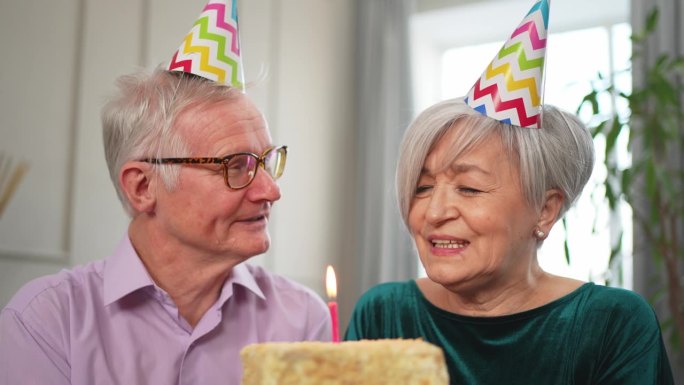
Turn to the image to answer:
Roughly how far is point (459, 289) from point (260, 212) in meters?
0.53

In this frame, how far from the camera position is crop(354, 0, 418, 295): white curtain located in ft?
18.0

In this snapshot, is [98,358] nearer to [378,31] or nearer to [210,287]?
[210,287]

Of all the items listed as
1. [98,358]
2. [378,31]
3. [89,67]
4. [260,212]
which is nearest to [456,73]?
[378,31]

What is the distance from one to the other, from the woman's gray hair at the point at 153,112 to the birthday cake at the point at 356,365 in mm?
1151

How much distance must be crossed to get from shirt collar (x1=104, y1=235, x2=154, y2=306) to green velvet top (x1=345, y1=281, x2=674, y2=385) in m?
0.70

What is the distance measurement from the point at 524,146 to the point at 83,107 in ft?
8.35

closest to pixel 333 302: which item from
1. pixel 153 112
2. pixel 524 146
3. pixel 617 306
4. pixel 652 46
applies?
pixel 524 146

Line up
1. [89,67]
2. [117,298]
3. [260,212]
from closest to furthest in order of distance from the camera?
[117,298] < [260,212] < [89,67]

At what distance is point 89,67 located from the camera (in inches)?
148

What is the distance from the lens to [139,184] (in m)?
2.04

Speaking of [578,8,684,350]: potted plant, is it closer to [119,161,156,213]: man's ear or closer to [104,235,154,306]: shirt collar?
[119,161,156,213]: man's ear

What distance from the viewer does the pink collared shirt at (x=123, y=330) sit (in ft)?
5.85

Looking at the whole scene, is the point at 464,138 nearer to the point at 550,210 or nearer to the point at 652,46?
the point at 550,210

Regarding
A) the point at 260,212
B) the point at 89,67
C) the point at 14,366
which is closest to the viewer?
the point at 14,366
